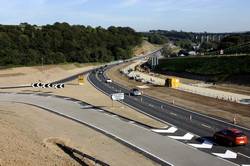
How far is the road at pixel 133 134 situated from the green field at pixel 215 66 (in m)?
50.0

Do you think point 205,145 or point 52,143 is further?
point 52,143

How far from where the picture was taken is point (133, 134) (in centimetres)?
4119

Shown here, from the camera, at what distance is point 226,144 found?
36250 millimetres

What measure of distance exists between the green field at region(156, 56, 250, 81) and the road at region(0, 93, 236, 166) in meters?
50.0

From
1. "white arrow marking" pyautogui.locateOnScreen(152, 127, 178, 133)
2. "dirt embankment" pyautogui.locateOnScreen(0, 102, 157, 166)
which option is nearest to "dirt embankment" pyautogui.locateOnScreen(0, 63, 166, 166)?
"dirt embankment" pyautogui.locateOnScreen(0, 102, 157, 166)

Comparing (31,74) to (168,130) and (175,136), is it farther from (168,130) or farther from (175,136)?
(175,136)

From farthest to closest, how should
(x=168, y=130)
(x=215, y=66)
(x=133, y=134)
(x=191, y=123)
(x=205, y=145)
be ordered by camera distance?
1. (x=215, y=66)
2. (x=191, y=123)
3. (x=168, y=130)
4. (x=133, y=134)
5. (x=205, y=145)

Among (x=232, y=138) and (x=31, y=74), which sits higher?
(x=232, y=138)

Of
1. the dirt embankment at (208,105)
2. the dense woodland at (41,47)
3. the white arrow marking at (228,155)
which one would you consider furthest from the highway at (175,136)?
the dense woodland at (41,47)

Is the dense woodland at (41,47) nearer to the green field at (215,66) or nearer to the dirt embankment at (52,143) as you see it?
the green field at (215,66)

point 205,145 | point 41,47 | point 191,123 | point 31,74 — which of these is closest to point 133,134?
point 205,145

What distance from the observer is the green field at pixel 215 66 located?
106188mm

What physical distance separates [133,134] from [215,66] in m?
82.5

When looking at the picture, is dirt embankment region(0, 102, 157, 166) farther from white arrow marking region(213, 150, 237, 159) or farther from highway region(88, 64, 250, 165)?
highway region(88, 64, 250, 165)
